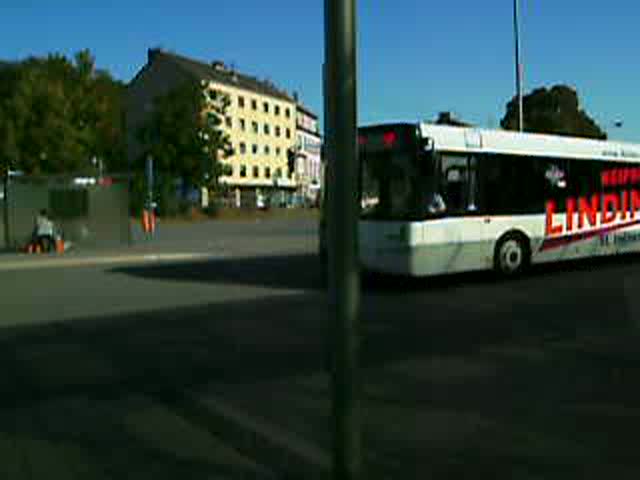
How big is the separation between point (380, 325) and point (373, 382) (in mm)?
2894

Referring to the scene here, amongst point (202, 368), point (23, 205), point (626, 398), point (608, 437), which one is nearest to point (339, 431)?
point (608, 437)

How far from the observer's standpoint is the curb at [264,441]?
4.48 metres

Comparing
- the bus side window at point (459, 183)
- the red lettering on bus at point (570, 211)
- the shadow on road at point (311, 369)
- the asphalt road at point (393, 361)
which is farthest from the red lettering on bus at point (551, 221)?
the shadow on road at point (311, 369)

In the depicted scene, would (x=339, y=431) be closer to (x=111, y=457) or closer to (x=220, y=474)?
(x=220, y=474)

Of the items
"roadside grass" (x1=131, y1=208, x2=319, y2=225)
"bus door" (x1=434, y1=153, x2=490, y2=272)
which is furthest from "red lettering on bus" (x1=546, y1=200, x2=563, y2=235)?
"roadside grass" (x1=131, y1=208, x2=319, y2=225)

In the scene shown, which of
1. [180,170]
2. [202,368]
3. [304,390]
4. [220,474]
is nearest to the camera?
[220,474]

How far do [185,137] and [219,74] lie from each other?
44.3m

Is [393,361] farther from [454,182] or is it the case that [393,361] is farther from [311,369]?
[454,182]

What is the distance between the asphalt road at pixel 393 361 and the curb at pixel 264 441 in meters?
0.15

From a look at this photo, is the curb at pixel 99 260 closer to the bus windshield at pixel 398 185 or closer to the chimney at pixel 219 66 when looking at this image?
the bus windshield at pixel 398 185

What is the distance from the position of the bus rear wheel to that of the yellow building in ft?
237

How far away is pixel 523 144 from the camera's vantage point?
14.1m

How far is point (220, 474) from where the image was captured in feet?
14.5

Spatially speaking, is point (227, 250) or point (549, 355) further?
point (227, 250)
